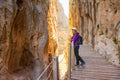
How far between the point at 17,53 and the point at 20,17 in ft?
9.04

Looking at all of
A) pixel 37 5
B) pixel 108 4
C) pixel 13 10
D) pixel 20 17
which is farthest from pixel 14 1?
pixel 108 4

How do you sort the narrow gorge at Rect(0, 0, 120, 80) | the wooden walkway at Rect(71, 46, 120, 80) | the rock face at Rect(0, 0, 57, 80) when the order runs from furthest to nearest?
the rock face at Rect(0, 0, 57, 80)
the narrow gorge at Rect(0, 0, 120, 80)
the wooden walkway at Rect(71, 46, 120, 80)

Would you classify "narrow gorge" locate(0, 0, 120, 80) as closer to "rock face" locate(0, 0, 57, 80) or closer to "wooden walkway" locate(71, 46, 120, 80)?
"rock face" locate(0, 0, 57, 80)

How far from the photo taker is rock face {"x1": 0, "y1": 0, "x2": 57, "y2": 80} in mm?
14219

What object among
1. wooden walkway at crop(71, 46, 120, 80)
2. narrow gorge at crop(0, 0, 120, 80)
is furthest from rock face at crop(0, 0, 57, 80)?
wooden walkway at crop(71, 46, 120, 80)

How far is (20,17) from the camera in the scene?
16.7m

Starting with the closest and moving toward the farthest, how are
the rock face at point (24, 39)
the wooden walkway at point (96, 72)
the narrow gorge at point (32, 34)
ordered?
the wooden walkway at point (96, 72), the narrow gorge at point (32, 34), the rock face at point (24, 39)

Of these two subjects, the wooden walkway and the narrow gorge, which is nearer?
the wooden walkway

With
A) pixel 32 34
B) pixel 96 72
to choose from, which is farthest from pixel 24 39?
pixel 96 72

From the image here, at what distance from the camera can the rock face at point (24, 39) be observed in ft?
46.6

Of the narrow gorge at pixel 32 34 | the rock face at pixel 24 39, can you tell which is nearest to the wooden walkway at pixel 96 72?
the narrow gorge at pixel 32 34

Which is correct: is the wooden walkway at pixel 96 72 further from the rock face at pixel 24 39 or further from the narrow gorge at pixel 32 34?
the rock face at pixel 24 39

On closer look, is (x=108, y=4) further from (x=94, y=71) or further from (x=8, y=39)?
(x=8, y=39)

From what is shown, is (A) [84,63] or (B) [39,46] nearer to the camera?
(A) [84,63]
